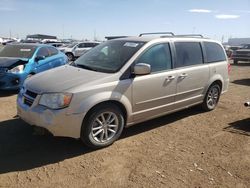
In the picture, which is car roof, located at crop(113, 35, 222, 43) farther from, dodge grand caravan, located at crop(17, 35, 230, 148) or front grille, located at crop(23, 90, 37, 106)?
front grille, located at crop(23, 90, 37, 106)

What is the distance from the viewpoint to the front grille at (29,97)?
14.7ft

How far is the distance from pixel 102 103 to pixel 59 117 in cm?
71

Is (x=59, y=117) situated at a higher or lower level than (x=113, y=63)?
lower

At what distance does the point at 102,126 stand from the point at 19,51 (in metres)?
6.00

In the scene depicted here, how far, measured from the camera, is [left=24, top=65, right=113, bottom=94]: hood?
172 inches

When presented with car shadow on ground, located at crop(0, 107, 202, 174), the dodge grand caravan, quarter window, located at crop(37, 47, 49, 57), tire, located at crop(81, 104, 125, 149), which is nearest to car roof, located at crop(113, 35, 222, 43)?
the dodge grand caravan

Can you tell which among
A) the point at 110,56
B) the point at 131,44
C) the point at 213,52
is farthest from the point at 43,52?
the point at 213,52

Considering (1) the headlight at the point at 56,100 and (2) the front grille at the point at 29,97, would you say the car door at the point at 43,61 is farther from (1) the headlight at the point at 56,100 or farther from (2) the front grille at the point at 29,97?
(1) the headlight at the point at 56,100

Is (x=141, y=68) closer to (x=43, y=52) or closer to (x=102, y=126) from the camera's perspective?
(x=102, y=126)

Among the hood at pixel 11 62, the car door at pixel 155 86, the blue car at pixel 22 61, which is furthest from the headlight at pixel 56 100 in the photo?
the hood at pixel 11 62

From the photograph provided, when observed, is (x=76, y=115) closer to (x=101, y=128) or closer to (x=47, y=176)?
(x=101, y=128)

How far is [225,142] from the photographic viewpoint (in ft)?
16.8

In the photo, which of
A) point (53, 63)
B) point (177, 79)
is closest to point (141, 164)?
point (177, 79)

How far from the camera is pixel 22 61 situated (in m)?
8.53
